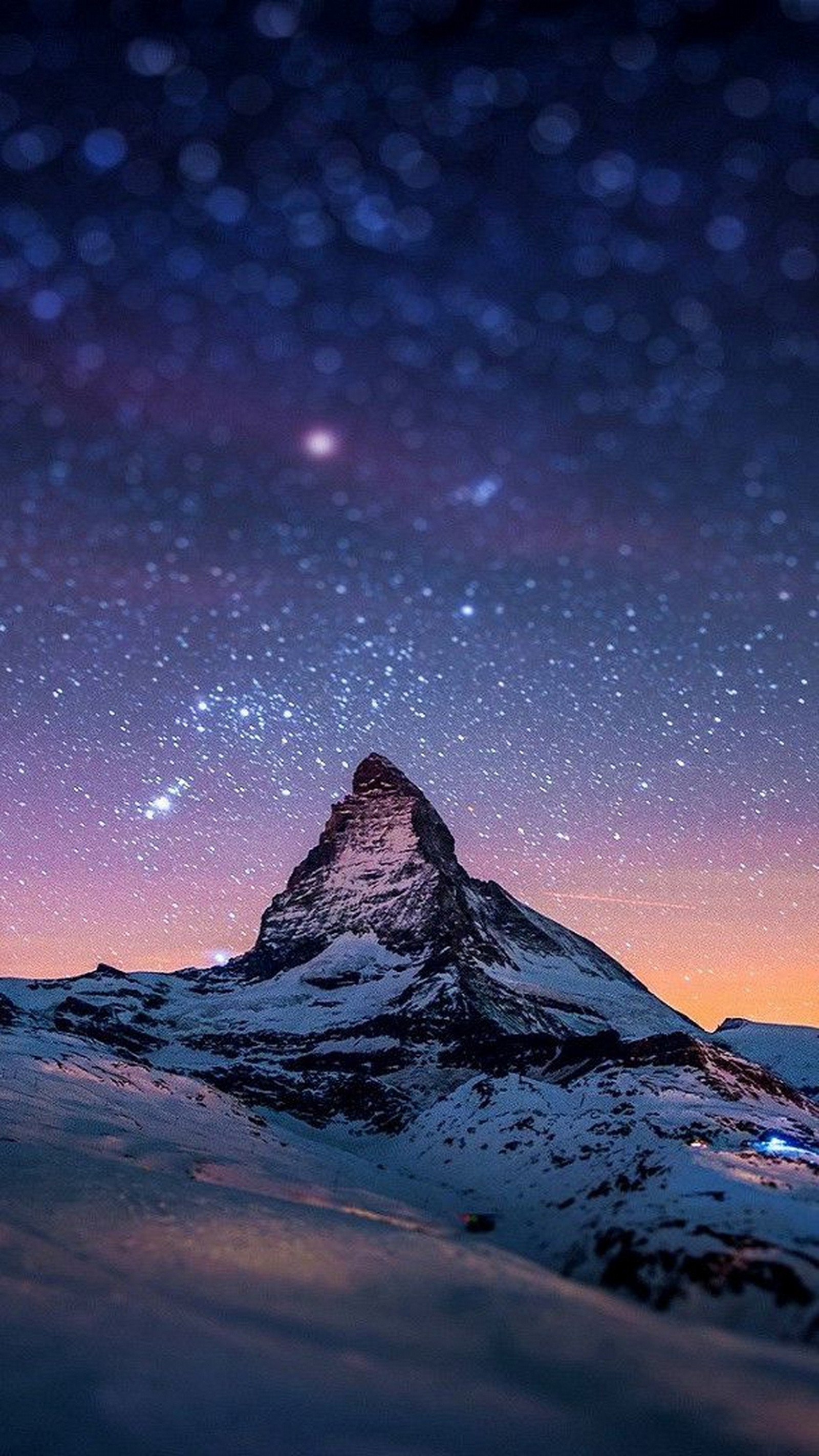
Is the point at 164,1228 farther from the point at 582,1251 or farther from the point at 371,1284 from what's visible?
the point at 582,1251

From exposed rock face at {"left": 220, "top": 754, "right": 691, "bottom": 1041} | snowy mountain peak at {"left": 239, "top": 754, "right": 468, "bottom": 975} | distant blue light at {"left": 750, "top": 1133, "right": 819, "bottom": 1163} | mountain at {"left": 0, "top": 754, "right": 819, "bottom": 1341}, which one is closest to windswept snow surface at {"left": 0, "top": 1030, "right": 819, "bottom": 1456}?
mountain at {"left": 0, "top": 754, "right": 819, "bottom": 1341}

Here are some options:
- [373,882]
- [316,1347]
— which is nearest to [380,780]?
[373,882]

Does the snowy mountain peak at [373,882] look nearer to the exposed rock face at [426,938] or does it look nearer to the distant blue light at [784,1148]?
the exposed rock face at [426,938]

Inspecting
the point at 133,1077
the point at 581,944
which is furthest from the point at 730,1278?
the point at 581,944

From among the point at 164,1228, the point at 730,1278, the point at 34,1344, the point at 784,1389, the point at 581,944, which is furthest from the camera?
the point at 581,944

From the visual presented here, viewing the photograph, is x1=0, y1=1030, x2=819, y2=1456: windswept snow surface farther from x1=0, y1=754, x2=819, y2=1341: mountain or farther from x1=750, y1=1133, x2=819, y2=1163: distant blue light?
x1=750, y1=1133, x2=819, y2=1163: distant blue light

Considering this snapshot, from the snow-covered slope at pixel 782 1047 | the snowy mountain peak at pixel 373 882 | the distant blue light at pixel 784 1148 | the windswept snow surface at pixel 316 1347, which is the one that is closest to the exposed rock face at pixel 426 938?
the snowy mountain peak at pixel 373 882
